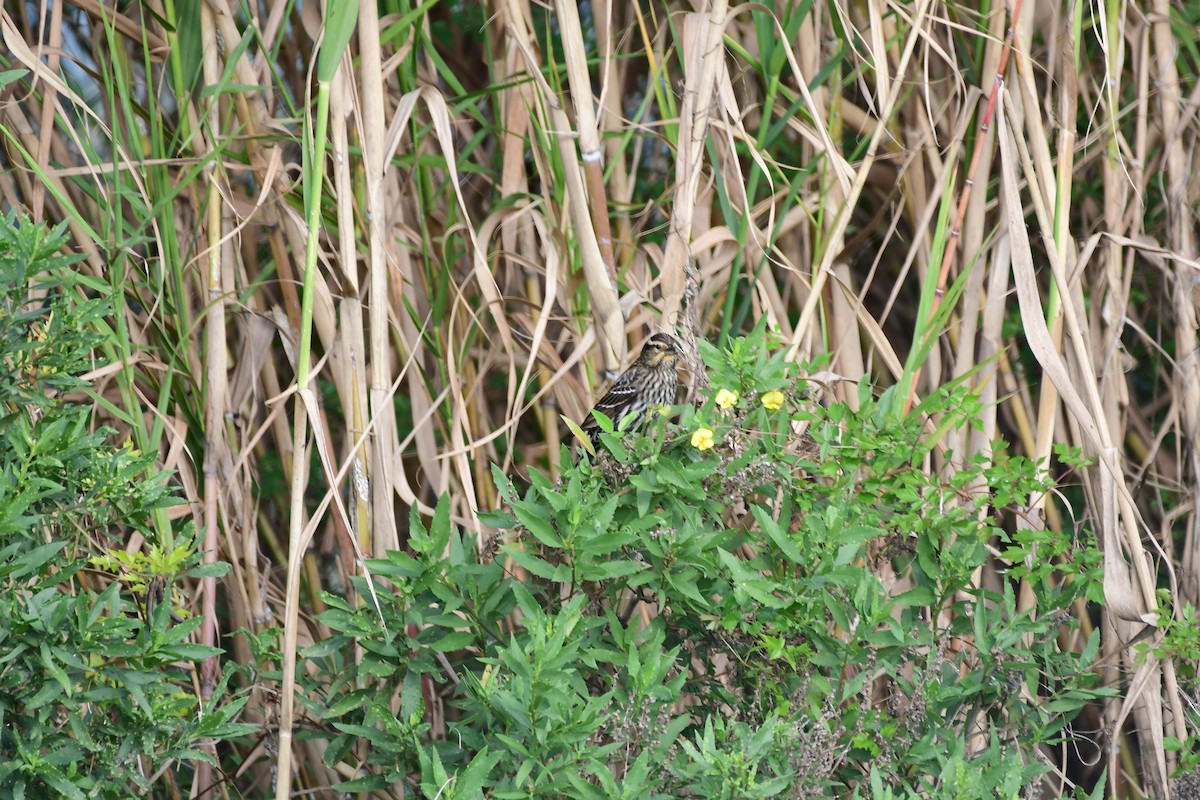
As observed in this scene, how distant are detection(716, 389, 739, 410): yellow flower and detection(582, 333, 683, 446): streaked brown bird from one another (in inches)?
22.2

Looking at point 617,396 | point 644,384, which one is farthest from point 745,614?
point 644,384

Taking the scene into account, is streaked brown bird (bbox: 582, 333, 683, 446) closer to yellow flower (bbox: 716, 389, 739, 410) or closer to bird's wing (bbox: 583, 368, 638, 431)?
bird's wing (bbox: 583, 368, 638, 431)

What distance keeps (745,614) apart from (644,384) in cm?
120

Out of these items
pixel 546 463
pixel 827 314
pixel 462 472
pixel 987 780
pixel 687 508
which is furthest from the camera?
pixel 546 463

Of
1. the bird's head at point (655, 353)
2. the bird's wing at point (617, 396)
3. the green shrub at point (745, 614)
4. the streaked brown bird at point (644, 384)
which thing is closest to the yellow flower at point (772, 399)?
the green shrub at point (745, 614)

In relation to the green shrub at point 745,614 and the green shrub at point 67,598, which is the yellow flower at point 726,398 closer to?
the green shrub at point 745,614

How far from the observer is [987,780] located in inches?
67.5

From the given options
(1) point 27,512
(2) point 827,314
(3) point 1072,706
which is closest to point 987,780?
(3) point 1072,706

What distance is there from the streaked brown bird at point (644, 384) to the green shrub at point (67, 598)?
94 cm

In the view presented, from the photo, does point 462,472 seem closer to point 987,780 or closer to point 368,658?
point 368,658

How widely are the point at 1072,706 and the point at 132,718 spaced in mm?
1309

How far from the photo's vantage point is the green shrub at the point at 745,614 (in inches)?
68.1

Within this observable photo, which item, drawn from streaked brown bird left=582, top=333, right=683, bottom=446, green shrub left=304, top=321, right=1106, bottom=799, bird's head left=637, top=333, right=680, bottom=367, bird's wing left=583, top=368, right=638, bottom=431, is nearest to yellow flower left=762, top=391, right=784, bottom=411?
green shrub left=304, top=321, right=1106, bottom=799

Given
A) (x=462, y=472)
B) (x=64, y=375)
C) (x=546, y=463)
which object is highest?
(x=64, y=375)
